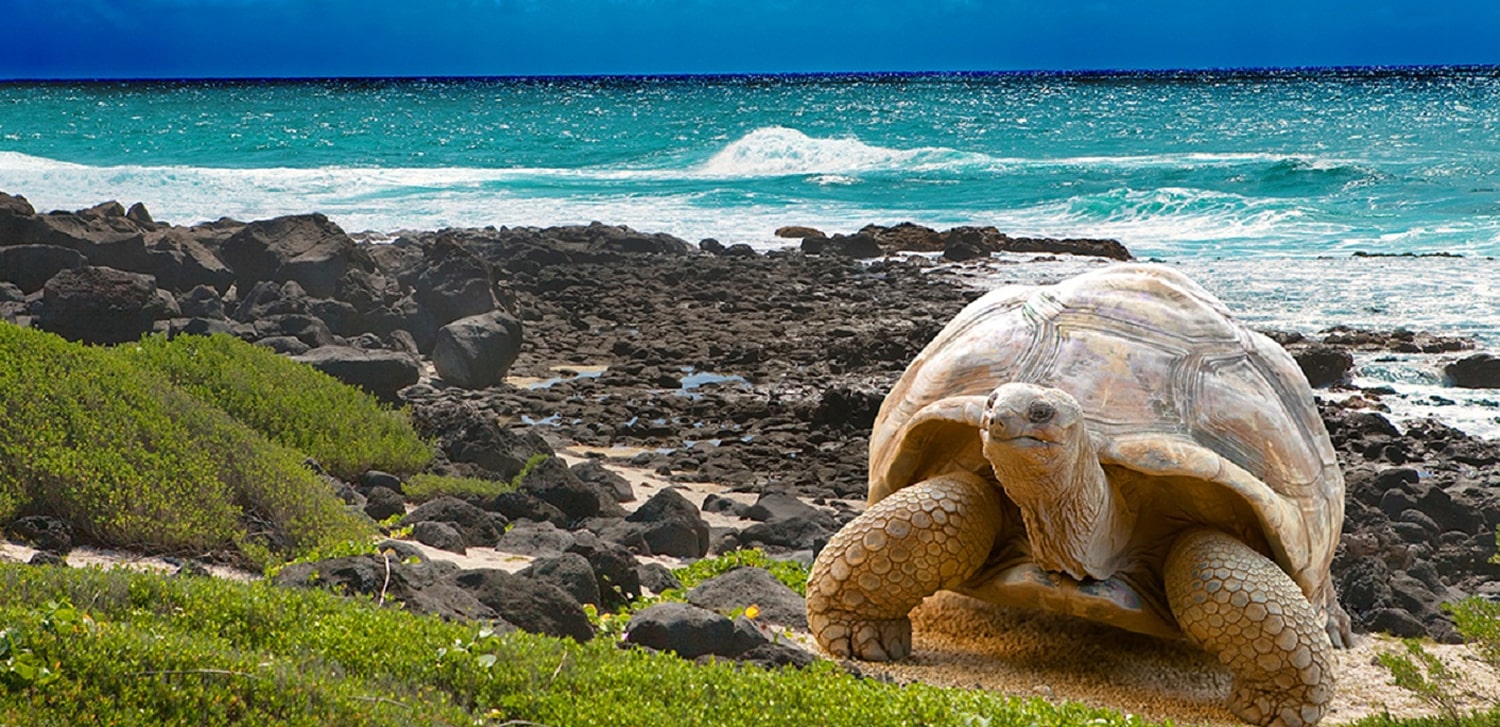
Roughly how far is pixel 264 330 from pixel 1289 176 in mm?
27572

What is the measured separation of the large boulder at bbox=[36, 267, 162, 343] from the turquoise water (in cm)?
1367

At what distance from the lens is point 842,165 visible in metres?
42.8

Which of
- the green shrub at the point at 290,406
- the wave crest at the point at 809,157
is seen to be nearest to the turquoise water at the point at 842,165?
the wave crest at the point at 809,157

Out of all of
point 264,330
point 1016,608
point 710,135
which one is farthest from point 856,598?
point 710,135

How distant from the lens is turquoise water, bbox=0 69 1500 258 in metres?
28.1

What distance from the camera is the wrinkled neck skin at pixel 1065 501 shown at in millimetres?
4457

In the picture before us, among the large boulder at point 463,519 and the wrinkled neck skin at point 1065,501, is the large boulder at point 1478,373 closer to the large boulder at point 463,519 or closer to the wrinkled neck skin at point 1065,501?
the wrinkled neck skin at point 1065,501

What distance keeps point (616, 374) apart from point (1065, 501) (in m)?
8.59

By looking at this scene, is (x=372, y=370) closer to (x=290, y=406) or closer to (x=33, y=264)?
(x=290, y=406)

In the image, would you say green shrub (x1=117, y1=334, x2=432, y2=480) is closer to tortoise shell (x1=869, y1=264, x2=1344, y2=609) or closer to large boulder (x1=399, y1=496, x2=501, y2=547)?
large boulder (x1=399, y1=496, x2=501, y2=547)

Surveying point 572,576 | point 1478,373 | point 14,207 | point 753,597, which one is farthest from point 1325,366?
point 14,207

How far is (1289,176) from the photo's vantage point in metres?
34.2

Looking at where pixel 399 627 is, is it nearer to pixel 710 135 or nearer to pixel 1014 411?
pixel 1014 411

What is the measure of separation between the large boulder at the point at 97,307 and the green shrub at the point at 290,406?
3311 mm
